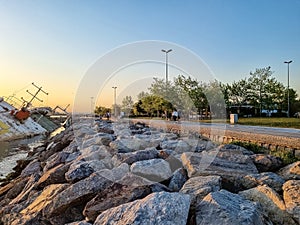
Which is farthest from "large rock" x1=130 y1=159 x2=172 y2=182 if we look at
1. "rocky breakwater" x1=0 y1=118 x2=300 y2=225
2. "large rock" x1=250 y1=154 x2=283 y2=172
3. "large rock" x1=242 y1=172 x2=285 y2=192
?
"large rock" x1=250 y1=154 x2=283 y2=172

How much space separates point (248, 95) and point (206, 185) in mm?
35281

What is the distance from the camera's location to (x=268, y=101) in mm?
35281

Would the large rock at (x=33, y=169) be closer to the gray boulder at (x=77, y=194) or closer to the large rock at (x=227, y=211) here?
the gray boulder at (x=77, y=194)

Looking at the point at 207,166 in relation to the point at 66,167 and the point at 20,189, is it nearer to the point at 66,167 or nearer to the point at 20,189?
the point at 66,167

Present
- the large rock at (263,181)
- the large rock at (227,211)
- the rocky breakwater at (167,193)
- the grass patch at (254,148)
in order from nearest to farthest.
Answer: the large rock at (227,211)
the rocky breakwater at (167,193)
the large rock at (263,181)
the grass patch at (254,148)

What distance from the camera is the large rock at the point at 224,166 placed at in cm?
468

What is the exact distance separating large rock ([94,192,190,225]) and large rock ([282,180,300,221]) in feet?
4.13

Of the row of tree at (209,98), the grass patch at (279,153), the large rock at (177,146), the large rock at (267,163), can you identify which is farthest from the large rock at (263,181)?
the row of tree at (209,98)

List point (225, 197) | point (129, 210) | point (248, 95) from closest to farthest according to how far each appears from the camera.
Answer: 1. point (129, 210)
2. point (225, 197)
3. point (248, 95)

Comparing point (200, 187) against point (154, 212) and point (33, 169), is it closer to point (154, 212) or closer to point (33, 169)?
point (154, 212)

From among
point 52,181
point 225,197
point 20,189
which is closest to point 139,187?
point 225,197

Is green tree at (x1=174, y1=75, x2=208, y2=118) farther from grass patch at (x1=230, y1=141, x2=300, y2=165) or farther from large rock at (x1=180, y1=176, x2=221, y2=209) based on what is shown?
large rock at (x1=180, y1=176, x2=221, y2=209)

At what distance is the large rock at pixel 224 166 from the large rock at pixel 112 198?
1153 millimetres

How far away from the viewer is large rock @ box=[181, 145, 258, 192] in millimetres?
4684
